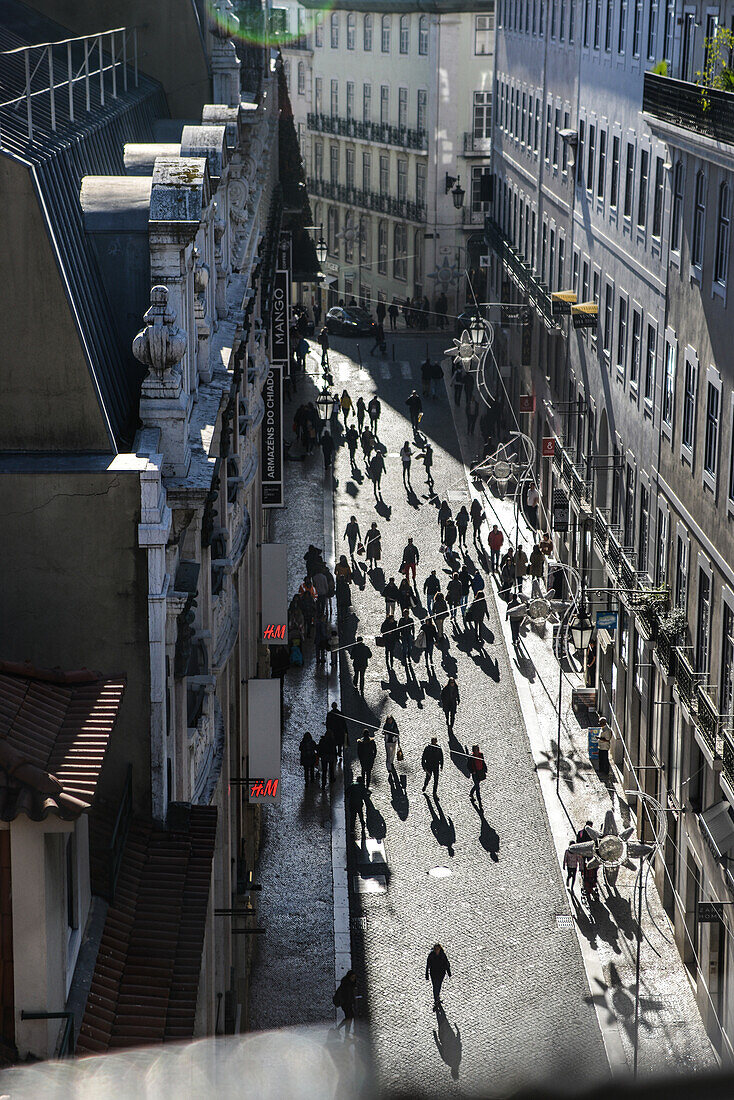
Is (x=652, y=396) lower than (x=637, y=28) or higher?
lower

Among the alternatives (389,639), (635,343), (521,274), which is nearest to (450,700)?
(389,639)

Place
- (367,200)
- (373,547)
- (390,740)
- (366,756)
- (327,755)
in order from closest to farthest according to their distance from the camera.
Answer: (366,756) → (327,755) → (390,740) → (373,547) → (367,200)

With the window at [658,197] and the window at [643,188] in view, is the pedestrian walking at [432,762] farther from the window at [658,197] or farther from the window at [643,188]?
the window at [643,188]

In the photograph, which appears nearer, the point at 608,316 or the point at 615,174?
the point at 615,174

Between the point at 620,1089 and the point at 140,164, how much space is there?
54.5 feet

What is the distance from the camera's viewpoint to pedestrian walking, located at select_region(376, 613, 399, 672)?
1692 inches

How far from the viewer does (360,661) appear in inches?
1587

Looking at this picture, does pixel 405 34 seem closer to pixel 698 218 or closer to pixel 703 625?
pixel 698 218

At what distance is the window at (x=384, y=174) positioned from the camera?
10088 cm

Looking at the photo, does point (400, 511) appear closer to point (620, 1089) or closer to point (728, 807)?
point (728, 807)

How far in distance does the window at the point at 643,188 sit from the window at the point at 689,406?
743 centimetres

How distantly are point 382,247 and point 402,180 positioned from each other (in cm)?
516

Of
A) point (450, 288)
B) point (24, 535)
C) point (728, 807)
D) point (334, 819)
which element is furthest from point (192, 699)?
point (450, 288)

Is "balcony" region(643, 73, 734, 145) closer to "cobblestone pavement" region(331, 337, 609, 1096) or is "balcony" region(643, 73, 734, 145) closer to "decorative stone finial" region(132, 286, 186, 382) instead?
"cobblestone pavement" region(331, 337, 609, 1096)
